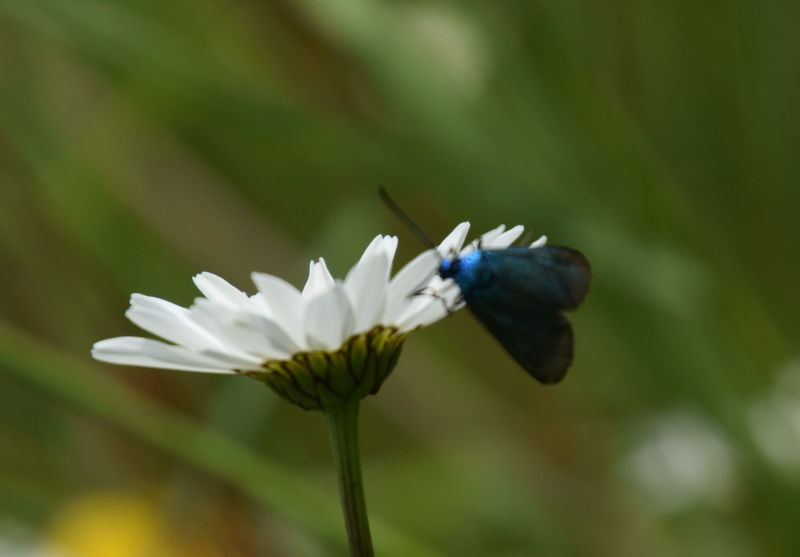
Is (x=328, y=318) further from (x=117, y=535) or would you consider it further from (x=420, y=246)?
(x=420, y=246)

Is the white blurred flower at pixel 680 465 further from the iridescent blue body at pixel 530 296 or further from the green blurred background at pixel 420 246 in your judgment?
the iridescent blue body at pixel 530 296

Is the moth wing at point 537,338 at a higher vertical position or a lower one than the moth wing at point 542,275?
lower

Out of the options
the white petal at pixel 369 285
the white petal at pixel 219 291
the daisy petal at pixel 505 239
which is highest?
the daisy petal at pixel 505 239

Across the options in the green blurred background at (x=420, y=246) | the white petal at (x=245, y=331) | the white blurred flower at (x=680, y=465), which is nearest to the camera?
the white petal at (x=245, y=331)

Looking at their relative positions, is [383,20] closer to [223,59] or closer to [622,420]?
[223,59]

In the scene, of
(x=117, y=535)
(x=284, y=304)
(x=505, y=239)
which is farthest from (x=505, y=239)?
(x=117, y=535)

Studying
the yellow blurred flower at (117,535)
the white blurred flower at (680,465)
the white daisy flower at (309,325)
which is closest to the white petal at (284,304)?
the white daisy flower at (309,325)
